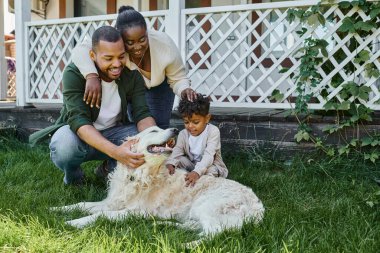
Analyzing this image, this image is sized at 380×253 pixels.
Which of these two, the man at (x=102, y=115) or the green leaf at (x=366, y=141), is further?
the green leaf at (x=366, y=141)

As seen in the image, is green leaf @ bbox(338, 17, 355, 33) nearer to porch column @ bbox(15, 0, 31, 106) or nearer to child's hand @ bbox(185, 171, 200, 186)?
child's hand @ bbox(185, 171, 200, 186)

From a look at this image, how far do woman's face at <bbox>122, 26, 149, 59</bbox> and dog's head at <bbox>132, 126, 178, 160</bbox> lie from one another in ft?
2.49

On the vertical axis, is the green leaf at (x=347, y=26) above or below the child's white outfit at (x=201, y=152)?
above

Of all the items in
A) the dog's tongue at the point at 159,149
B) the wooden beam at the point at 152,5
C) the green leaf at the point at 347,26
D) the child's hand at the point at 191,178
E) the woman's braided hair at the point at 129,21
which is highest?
the wooden beam at the point at 152,5

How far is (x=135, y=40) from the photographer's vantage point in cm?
309

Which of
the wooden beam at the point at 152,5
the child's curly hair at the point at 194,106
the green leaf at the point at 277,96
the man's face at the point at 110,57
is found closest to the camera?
the man's face at the point at 110,57

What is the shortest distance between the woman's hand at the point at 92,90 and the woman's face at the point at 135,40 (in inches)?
13.3

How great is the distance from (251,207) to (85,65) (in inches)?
60.5

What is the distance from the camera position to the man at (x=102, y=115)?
112 inches

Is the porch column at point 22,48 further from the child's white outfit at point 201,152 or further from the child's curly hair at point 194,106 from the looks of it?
the child's curly hair at point 194,106

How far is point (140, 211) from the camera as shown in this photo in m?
2.81

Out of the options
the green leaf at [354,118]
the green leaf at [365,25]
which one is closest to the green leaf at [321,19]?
the green leaf at [365,25]

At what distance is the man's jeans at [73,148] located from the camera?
3178 millimetres

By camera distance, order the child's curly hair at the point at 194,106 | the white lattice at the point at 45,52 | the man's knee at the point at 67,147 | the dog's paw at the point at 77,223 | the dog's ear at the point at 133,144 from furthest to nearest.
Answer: the white lattice at the point at 45,52
the child's curly hair at the point at 194,106
the man's knee at the point at 67,147
the dog's ear at the point at 133,144
the dog's paw at the point at 77,223
